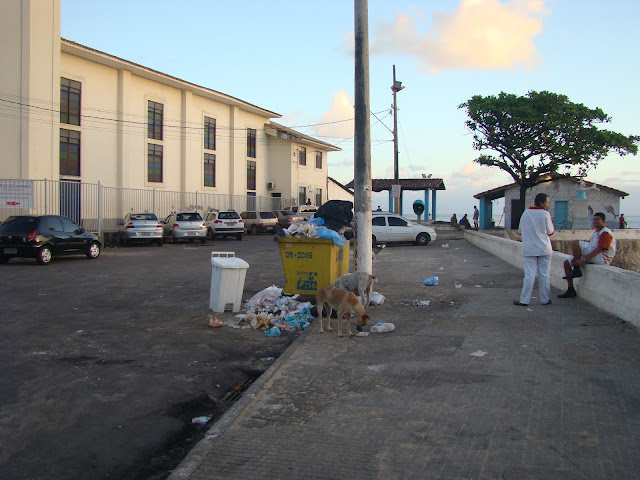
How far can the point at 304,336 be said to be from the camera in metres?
6.71

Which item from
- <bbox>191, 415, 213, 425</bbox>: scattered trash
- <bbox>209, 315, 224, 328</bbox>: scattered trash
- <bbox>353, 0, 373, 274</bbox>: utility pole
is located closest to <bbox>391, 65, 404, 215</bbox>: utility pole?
<bbox>353, 0, 373, 274</bbox>: utility pole

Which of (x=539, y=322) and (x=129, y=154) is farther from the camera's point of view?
(x=129, y=154)

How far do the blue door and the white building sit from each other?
20.2 m

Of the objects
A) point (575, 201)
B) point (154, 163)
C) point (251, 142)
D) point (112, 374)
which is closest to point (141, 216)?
point (154, 163)

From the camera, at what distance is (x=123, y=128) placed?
96.3ft

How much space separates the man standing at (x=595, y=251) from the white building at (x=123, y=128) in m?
22.0

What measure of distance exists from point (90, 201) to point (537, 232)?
2257 centimetres

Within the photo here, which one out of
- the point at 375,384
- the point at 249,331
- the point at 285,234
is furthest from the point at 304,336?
the point at 285,234

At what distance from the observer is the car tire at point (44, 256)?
15492 millimetres

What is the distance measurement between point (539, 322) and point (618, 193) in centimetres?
3363

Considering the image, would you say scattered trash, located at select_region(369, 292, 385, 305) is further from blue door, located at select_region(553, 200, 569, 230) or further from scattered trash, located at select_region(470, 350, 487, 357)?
blue door, located at select_region(553, 200, 569, 230)

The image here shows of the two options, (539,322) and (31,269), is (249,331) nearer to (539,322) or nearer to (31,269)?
(539,322)

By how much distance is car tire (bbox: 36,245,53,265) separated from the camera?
15.5 m

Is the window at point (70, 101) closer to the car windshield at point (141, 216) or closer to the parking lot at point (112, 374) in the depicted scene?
the car windshield at point (141, 216)
